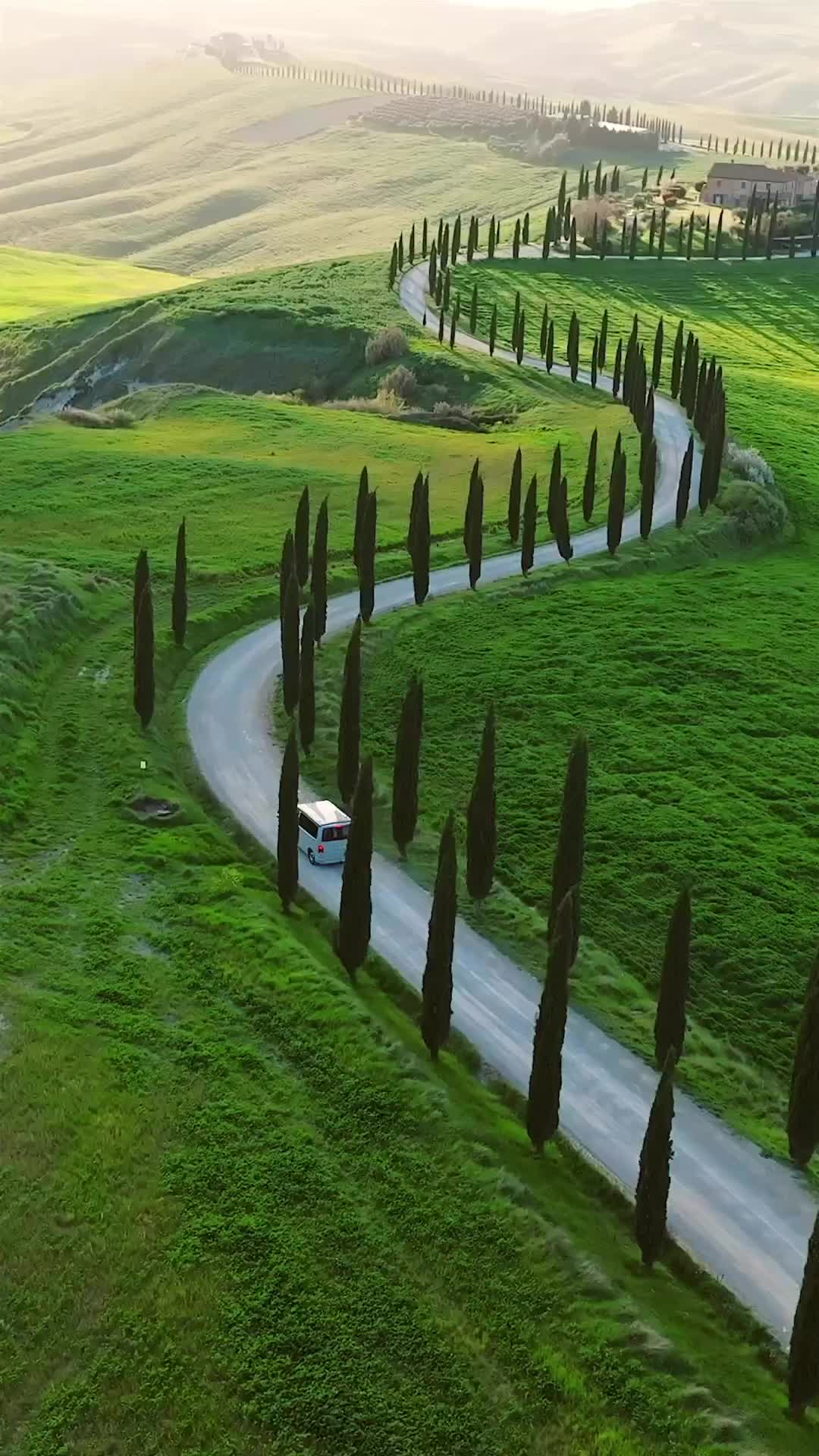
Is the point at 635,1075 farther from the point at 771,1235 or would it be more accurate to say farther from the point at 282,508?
the point at 282,508

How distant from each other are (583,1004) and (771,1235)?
9.51 metres

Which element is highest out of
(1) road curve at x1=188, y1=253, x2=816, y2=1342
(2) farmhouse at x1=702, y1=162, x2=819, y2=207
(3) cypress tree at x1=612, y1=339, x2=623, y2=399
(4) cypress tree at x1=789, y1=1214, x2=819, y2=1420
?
(2) farmhouse at x1=702, y1=162, x2=819, y2=207

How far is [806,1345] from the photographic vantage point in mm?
26047

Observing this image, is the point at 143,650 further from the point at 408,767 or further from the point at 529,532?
the point at 529,532

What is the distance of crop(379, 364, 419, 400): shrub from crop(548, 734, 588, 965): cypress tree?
280 feet

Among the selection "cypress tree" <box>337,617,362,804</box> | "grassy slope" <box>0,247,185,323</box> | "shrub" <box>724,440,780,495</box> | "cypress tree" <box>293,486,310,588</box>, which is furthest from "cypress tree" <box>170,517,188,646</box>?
"grassy slope" <box>0,247,185,323</box>

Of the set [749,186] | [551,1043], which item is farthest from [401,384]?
[551,1043]

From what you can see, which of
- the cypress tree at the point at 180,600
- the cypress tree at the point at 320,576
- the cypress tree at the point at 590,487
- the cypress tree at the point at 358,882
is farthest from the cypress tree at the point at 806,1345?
the cypress tree at the point at 590,487

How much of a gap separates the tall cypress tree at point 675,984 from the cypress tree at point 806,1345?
8839 millimetres

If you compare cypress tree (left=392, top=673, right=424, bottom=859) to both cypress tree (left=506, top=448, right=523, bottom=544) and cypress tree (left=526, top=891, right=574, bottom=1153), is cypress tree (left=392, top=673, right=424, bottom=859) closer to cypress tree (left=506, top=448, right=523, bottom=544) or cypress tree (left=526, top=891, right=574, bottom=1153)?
cypress tree (left=526, top=891, right=574, bottom=1153)

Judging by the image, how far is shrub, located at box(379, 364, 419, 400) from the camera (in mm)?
120312

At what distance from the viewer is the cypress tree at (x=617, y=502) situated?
76500 millimetres

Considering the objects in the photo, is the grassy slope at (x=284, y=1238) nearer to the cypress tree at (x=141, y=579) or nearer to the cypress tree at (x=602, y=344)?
the cypress tree at (x=141, y=579)

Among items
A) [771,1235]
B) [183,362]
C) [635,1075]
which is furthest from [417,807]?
[183,362]
